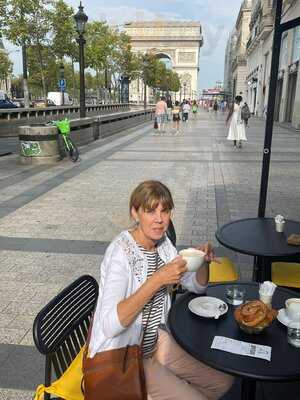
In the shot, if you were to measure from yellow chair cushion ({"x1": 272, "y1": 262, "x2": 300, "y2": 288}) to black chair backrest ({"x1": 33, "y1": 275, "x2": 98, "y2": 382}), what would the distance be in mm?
1732

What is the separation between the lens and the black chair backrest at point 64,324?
2049mm

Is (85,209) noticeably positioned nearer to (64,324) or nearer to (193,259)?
(64,324)

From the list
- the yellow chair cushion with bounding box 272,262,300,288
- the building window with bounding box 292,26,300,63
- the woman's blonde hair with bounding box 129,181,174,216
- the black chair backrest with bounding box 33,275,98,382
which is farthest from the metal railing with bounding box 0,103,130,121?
the woman's blonde hair with bounding box 129,181,174,216

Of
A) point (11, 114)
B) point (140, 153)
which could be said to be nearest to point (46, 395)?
point (140, 153)

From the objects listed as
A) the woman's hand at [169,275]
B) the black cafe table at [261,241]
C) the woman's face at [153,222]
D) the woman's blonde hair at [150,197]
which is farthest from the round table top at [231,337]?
the black cafe table at [261,241]

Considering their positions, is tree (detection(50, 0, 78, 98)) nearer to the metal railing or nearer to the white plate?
the metal railing

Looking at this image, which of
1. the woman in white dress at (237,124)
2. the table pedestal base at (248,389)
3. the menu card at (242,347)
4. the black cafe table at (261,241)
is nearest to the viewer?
the menu card at (242,347)

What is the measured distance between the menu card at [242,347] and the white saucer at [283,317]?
8.2 inches

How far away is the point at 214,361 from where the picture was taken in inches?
76.1

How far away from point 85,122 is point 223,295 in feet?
43.8

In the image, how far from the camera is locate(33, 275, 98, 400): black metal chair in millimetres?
2050

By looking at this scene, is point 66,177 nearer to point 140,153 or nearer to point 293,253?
point 140,153

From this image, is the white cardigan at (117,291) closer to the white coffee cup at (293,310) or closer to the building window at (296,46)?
the white coffee cup at (293,310)

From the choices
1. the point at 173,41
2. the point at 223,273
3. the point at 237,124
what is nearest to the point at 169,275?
the point at 223,273
